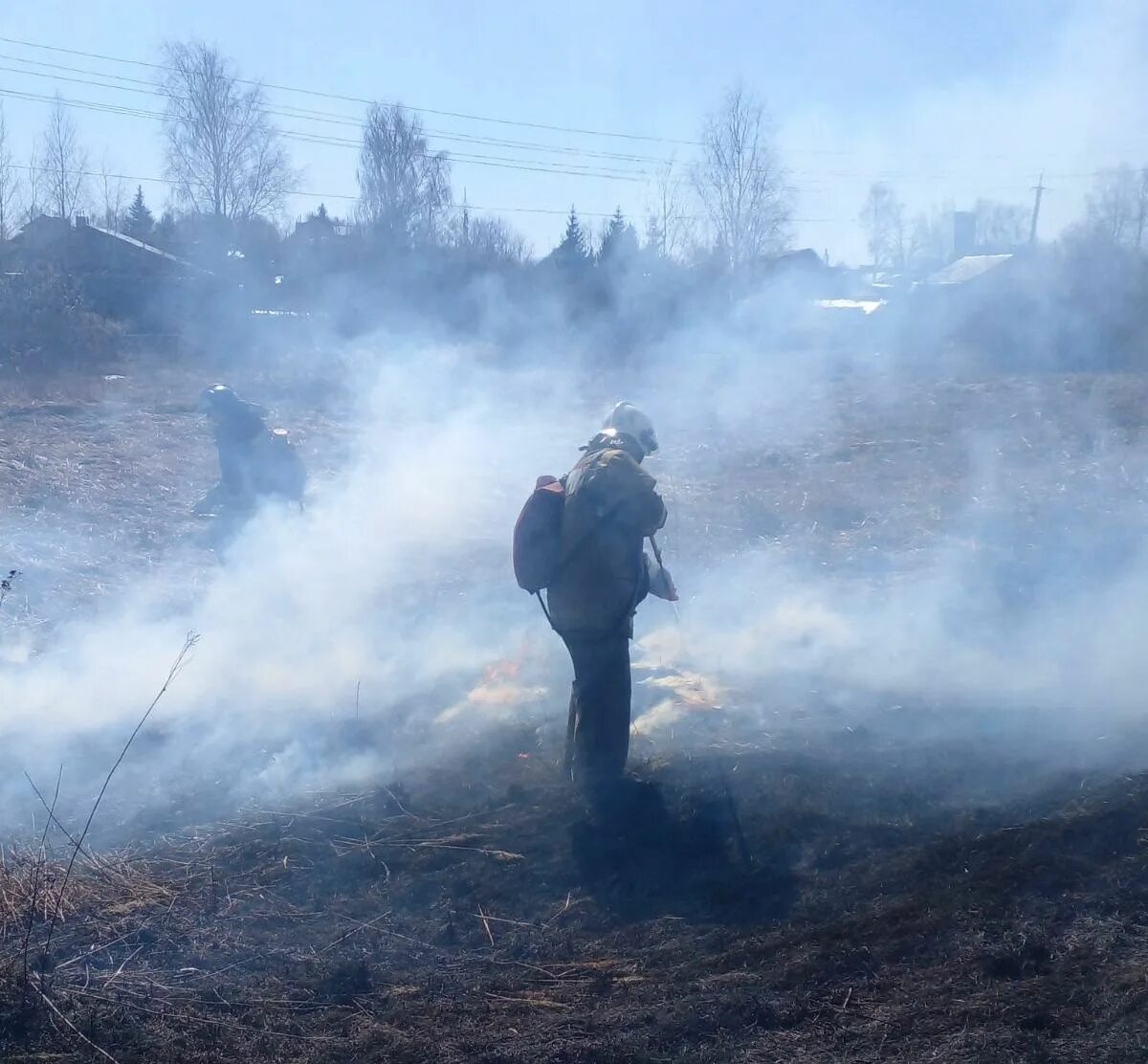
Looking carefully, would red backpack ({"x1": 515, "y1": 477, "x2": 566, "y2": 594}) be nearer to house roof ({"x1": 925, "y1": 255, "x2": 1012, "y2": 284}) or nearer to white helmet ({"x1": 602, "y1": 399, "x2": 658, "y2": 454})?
white helmet ({"x1": 602, "y1": 399, "x2": 658, "y2": 454})

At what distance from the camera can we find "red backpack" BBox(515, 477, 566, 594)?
588cm

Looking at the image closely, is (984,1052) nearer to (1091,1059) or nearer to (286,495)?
(1091,1059)

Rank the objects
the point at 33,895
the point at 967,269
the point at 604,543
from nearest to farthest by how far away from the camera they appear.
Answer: the point at 33,895, the point at 604,543, the point at 967,269

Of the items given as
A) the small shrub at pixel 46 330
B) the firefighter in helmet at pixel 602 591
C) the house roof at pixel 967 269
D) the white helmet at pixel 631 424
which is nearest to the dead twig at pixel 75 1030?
the firefighter in helmet at pixel 602 591

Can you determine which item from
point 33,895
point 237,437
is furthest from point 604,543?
point 237,437

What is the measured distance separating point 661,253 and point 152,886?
706 inches

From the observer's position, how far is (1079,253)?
14391mm

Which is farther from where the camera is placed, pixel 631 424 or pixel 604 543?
pixel 631 424

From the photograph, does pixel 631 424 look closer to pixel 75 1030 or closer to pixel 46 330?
pixel 75 1030

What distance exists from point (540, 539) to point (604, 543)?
1.14ft

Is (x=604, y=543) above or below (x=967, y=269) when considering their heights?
below

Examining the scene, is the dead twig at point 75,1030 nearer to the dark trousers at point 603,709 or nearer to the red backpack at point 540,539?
the dark trousers at point 603,709

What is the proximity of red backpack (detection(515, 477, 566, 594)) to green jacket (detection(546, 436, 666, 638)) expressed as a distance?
0.15 ft

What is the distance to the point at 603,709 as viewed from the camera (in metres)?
5.85
